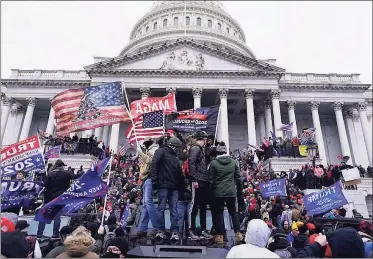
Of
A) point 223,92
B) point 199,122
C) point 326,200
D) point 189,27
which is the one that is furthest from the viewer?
point 189,27

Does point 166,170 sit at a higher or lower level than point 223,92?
lower

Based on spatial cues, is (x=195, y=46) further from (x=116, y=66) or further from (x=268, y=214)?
(x=268, y=214)

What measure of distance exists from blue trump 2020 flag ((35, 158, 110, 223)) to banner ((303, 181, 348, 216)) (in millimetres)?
7235

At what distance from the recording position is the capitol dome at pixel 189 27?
2270 inches

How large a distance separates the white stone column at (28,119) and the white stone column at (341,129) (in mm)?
35407

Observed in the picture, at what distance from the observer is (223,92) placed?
36469 mm

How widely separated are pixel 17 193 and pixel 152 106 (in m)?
8.12

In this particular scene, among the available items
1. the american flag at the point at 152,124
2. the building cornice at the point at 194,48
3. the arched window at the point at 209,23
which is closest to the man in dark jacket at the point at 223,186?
the american flag at the point at 152,124

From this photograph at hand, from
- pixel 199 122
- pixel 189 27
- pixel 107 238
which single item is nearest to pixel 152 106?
pixel 199 122

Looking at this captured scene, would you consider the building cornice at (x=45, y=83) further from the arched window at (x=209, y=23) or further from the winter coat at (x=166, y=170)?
the winter coat at (x=166, y=170)

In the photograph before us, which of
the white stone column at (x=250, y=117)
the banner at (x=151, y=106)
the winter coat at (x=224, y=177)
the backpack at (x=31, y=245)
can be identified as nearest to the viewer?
the backpack at (x=31, y=245)

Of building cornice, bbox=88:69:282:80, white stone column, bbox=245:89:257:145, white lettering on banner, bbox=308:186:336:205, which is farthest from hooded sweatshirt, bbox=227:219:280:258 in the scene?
building cornice, bbox=88:69:282:80

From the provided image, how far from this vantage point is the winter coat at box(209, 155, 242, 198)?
762cm

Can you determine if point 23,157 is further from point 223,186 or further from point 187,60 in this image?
point 187,60
